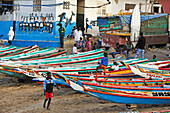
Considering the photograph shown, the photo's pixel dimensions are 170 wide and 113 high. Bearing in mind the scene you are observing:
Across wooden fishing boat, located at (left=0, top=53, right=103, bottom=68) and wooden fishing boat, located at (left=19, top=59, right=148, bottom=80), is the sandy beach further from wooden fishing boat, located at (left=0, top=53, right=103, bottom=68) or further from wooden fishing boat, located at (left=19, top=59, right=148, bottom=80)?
wooden fishing boat, located at (left=0, top=53, right=103, bottom=68)

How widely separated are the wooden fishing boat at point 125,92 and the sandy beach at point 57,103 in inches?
14.2

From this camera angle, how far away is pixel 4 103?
10.5m

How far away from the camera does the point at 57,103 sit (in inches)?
403

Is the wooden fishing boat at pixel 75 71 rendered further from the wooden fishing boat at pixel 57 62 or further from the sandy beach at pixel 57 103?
the wooden fishing boat at pixel 57 62

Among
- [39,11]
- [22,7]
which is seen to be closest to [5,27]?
[22,7]

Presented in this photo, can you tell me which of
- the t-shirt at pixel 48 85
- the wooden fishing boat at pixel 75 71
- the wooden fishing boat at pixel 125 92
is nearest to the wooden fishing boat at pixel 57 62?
the wooden fishing boat at pixel 75 71

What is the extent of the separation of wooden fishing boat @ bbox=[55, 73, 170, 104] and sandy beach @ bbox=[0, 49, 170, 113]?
1.18ft

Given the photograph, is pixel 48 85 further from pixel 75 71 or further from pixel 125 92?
pixel 75 71

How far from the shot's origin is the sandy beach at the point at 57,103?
9562mm

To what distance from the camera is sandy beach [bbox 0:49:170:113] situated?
9562 millimetres

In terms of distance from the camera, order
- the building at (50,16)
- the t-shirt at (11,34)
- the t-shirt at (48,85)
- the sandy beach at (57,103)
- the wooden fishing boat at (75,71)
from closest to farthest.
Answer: the t-shirt at (48,85) → the sandy beach at (57,103) → the wooden fishing boat at (75,71) → the building at (50,16) → the t-shirt at (11,34)

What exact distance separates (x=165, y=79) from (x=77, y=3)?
14.5m

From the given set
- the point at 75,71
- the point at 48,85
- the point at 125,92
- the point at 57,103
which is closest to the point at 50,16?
the point at 75,71

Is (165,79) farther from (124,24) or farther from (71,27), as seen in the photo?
(71,27)
